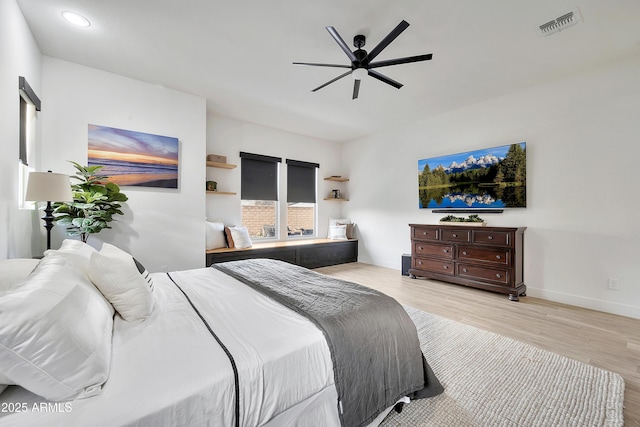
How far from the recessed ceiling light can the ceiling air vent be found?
4122 mm

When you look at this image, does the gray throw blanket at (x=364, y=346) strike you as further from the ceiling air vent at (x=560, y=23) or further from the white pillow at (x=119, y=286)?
the ceiling air vent at (x=560, y=23)

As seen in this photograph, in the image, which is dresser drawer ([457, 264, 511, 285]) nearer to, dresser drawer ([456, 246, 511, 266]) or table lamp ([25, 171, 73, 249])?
dresser drawer ([456, 246, 511, 266])

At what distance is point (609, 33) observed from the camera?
2488 millimetres

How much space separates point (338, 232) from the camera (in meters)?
5.88

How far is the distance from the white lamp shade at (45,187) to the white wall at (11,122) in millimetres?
131

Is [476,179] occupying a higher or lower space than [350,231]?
higher

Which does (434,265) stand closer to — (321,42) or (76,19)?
(321,42)

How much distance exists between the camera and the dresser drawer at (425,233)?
4156 mm

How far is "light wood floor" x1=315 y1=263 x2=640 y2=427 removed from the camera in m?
2.02

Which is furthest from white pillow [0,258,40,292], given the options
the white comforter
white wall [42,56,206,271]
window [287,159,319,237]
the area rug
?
window [287,159,319,237]

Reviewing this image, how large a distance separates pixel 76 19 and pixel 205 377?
3.25 m

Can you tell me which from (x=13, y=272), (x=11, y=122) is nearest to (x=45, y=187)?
(x=11, y=122)

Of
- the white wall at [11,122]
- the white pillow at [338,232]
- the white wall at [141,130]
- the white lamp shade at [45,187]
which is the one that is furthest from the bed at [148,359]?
the white pillow at [338,232]

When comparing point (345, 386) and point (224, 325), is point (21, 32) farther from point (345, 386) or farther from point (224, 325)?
point (345, 386)
